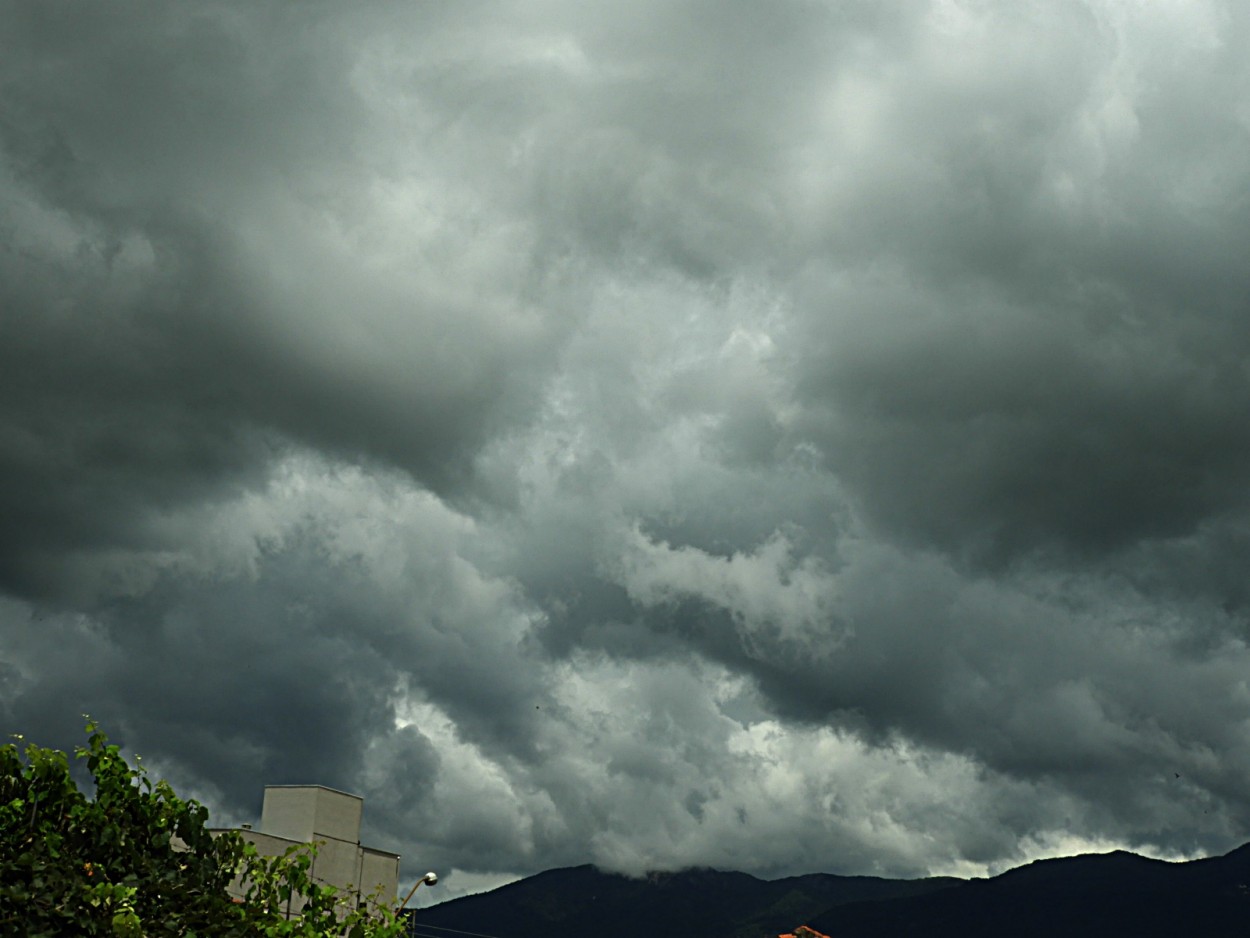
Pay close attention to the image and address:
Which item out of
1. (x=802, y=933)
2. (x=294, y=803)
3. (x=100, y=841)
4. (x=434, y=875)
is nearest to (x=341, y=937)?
(x=100, y=841)

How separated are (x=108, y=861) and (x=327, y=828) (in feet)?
211

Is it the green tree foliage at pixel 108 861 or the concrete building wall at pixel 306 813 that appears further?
the concrete building wall at pixel 306 813

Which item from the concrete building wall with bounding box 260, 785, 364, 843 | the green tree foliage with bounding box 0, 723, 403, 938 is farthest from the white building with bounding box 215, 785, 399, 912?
the green tree foliage with bounding box 0, 723, 403, 938

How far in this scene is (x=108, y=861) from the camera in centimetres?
1891

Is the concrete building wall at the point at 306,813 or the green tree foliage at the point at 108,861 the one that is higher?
the concrete building wall at the point at 306,813

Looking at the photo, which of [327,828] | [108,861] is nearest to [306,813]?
[327,828]

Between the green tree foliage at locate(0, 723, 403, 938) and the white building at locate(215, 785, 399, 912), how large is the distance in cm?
6035

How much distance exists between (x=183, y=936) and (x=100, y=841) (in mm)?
1841

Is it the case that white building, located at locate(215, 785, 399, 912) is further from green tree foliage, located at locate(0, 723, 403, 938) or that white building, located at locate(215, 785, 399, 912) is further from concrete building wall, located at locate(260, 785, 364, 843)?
green tree foliage, located at locate(0, 723, 403, 938)

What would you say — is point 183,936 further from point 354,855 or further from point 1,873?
point 354,855

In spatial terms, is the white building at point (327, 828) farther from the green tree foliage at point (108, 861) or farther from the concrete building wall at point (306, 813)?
the green tree foliage at point (108, 861)

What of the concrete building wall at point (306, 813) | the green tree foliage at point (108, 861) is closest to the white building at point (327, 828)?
the concrete building wall at point (306, 813)

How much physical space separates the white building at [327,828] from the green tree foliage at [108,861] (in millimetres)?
60348

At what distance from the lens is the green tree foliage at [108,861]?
17.0 meters
